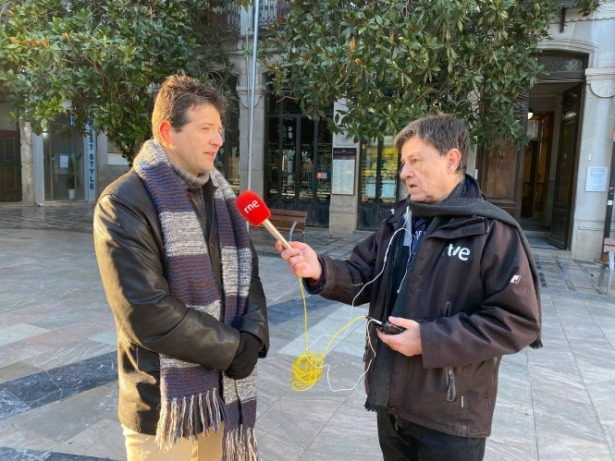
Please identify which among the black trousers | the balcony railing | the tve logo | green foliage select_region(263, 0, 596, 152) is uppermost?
the balcony railing

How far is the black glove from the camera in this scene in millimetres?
1791

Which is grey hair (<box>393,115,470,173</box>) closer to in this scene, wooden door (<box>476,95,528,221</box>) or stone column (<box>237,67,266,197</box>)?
wooden door (<box>476,95,528,221</box>)

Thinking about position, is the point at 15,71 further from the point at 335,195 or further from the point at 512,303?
the point at 512,303

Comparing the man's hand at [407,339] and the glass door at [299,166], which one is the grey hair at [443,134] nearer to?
the man's hand at [407,339]

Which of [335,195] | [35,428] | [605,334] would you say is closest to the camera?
[35,428]

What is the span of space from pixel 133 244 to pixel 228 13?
41.6 feet

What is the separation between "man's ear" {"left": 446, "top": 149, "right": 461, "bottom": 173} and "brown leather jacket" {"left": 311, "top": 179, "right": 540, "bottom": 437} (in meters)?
0.21

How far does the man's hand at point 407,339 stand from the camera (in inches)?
61.1

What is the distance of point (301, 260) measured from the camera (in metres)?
1.89

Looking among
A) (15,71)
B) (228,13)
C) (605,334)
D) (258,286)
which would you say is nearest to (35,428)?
(258,286)

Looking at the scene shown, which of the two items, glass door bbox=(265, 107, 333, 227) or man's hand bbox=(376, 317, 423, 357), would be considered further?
glass door bbox=(265, 107, 333, 227)

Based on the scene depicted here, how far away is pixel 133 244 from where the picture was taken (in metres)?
1.57

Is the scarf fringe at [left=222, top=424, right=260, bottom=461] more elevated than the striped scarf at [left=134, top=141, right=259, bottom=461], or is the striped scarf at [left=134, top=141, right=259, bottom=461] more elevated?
the striped scarf at [left=134, top=141, right=259, bottom=461]

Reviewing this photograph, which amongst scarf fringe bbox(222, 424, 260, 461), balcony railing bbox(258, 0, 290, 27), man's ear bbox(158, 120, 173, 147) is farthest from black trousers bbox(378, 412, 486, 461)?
balcony railing bbox(258, 0, 290, 27)
